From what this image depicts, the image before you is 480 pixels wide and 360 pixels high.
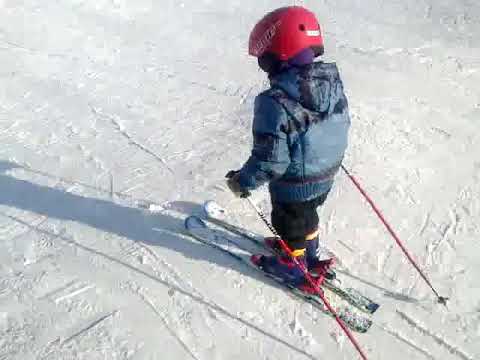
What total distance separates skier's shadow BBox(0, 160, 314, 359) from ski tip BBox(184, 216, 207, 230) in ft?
0.30

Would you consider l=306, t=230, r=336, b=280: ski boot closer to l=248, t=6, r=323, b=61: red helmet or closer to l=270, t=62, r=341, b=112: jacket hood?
l=270, t=62, r=341, b=112: jacket hood

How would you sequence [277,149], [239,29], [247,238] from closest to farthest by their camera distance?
[277,149] < [247,238] < [239,29]

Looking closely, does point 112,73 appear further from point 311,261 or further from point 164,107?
point 311,261

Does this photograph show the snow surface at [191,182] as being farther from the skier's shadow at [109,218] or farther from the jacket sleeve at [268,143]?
the jacket sleeve at [268,143]

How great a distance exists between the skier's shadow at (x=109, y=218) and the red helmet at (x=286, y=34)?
5.56 feet

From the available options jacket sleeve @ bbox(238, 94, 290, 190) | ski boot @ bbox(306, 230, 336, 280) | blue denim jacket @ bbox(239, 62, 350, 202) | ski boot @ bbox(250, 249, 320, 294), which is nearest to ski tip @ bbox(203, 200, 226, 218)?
ski boot @ bbox(250, 249, 320, 294)

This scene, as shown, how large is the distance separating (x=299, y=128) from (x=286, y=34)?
1.68 ft

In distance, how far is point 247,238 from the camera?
4062 mm

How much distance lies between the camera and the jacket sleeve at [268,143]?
2736mm

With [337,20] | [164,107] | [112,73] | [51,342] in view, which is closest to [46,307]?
[51,342]

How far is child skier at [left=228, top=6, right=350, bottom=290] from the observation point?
2.75 metres

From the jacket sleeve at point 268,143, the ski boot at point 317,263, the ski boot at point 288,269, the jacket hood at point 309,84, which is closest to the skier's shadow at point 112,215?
the ski boot at point 288,269

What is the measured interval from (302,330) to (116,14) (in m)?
6.01

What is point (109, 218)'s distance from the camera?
420 centimetres
